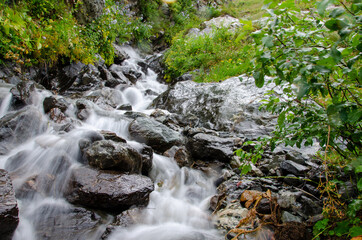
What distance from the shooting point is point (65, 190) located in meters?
3.10

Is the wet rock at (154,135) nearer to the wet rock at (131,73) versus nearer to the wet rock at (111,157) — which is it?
the wet rock at (111,157)

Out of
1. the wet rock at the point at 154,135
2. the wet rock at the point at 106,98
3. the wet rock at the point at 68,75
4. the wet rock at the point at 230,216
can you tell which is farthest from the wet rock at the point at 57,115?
the wet rock at the point at 230,216

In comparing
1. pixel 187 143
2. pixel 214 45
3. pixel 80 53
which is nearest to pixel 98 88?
pixel 80 53

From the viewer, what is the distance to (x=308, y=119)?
69.4 inches

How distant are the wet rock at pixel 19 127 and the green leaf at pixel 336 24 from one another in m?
4.61

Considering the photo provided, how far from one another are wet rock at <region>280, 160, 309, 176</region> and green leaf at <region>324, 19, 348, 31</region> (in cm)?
261

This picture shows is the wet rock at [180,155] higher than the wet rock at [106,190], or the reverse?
the wet rock at [180,155]

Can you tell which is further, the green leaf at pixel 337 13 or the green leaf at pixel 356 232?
the green leaf at pixel 356 232

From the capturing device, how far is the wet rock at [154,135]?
4.91 metres

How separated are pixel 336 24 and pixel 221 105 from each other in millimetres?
5528

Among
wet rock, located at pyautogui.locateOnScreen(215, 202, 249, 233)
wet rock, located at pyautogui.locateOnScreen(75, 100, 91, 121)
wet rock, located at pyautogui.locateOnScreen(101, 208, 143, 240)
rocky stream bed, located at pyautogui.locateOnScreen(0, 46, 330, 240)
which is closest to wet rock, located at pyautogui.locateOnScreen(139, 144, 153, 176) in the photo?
rocky stream bed, located at pyautogui.locateOnScreen(0, 46, 330, 240)

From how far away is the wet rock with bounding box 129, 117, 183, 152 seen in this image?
4.91 meters

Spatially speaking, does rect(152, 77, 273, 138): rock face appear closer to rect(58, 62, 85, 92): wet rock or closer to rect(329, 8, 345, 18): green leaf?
rect(58, 62, 85, 92): wet rock

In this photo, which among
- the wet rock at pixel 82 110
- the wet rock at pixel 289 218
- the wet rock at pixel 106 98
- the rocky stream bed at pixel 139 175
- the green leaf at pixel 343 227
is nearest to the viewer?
the green leaf at pixel 343 227
